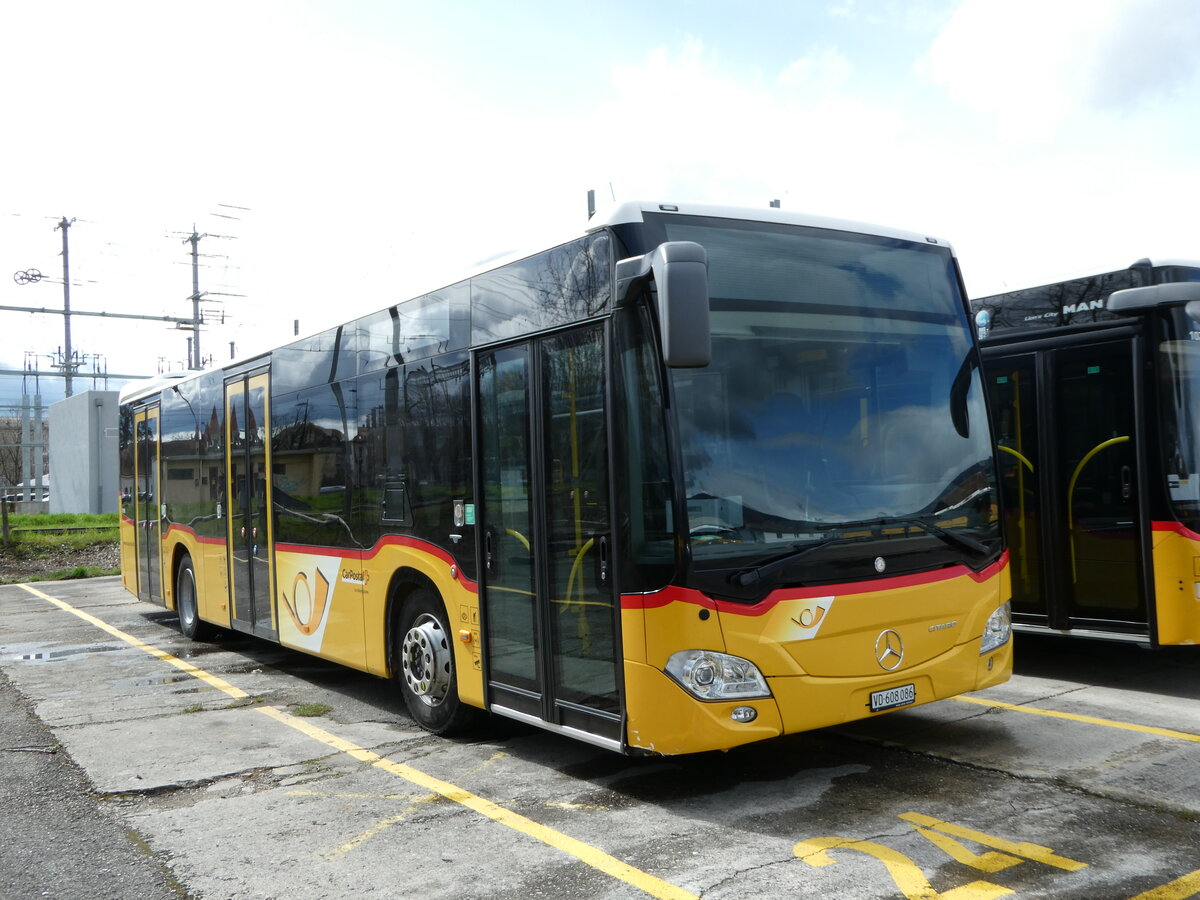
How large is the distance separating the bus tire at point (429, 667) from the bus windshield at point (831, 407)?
2.53 m

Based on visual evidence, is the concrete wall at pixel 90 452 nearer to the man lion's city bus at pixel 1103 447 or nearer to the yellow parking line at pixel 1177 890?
the man lion's city bus at pixel 1103 447

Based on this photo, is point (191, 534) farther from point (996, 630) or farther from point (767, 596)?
point (996, 630)

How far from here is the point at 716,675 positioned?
5.11 m

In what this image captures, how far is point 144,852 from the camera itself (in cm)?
510

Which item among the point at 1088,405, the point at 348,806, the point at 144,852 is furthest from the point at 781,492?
the point at 1088,405

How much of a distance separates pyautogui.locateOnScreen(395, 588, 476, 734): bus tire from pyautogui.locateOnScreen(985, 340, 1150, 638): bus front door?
4.07 m

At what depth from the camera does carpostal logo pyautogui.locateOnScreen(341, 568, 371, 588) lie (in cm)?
784

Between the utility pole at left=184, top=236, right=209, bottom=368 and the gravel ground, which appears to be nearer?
the gravel ground

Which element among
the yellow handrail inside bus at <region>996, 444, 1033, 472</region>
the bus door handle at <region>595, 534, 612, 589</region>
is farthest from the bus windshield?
the yellow handrail inside bus at <region>996, 444, 1033, 472</region>

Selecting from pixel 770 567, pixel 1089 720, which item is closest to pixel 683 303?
pixel 770 567

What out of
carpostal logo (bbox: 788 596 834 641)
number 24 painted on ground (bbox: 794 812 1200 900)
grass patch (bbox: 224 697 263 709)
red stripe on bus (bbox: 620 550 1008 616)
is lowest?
grass patch (bbox: 224 697 263 709)

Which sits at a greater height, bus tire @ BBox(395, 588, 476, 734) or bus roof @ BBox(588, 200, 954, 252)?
bus roof @ BBox(588, 200, 954, 252)

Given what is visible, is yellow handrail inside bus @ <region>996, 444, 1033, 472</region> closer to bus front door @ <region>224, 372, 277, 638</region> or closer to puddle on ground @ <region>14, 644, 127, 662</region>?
bus front door @ <region>224, 372, 277, 638</region>

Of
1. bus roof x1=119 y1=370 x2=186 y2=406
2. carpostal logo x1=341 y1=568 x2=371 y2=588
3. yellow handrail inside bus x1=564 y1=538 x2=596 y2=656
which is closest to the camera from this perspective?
yellow handrail inside bus x1=564 y1=538 x2=596 y2=656
